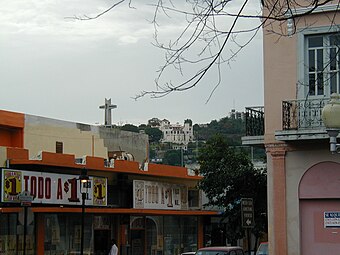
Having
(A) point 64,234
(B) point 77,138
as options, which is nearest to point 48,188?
(A) point 64,234

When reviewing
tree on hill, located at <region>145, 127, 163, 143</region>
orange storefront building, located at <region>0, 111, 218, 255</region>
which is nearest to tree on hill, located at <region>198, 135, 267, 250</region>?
orange storefront building, located at <region>0, 111, 218, 255</region>

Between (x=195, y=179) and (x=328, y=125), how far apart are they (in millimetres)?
30909

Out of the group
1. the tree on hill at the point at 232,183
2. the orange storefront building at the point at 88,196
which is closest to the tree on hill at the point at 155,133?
the orange storefront building at the point at 88,196

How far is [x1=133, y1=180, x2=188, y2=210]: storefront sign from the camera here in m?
39.6

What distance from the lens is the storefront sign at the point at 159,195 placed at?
39.6m

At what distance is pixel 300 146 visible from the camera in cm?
2180

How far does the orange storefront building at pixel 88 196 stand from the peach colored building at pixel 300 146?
9443 mm

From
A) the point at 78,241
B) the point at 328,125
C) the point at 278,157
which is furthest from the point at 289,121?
the point at 78,241

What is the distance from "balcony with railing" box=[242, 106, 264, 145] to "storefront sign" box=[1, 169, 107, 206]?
36.2 feet

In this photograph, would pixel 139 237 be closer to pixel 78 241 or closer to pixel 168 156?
pixel 78 241

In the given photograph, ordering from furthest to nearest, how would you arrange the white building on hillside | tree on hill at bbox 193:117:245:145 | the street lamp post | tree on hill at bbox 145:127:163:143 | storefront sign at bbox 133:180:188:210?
the white building on hillside
tree on hill at bbox 145:127:163:143
tree on hill at bbox 193:117:245:145
storefront sign at bbox 133:180:188:210
the street lamp post

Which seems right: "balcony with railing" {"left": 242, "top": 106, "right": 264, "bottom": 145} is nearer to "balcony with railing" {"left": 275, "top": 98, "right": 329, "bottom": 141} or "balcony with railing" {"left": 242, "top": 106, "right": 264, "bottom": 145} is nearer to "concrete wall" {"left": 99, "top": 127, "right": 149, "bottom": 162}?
"balcony with railing" {"left": 275, "top": 98, "right": 329, "bottom": 141}

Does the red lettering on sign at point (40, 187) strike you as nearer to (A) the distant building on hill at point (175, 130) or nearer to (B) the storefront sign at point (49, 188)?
(B) the storefront sign at point (49, 188)

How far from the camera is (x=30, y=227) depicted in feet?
109
